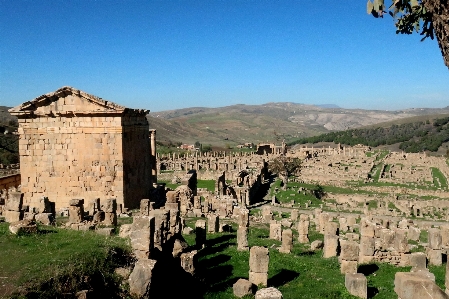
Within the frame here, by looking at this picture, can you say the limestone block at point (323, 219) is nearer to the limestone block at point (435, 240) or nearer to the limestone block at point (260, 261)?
the limestone block at point (435, 240)

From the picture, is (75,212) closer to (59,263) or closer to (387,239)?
(59,263)

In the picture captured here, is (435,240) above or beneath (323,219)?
above

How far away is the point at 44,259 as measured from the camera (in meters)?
7.89

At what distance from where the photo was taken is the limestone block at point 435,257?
12.5m

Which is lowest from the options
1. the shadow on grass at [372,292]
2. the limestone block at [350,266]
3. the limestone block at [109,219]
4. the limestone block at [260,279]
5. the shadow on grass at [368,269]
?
the shadow on grass at [368,269]

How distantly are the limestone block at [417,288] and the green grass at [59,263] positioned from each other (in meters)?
4.97

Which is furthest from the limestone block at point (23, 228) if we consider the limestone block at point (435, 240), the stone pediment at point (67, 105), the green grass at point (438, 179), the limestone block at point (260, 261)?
the green grass at point (438, 179)

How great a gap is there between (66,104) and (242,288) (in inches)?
454

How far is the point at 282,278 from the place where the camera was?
34.1 ft

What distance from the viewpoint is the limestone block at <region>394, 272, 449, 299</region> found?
5590 mm

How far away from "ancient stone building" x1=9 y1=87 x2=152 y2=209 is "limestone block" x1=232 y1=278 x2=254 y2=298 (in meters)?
9.19

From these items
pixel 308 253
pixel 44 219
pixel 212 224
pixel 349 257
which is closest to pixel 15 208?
pixel 44 219

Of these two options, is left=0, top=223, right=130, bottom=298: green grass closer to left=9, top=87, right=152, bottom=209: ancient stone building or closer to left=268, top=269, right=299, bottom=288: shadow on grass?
left=268, top=269, right=299, bottom=288: shadow on grass

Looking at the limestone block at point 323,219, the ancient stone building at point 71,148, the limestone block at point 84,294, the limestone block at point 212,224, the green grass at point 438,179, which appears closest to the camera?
the limestone block at point 84,294
